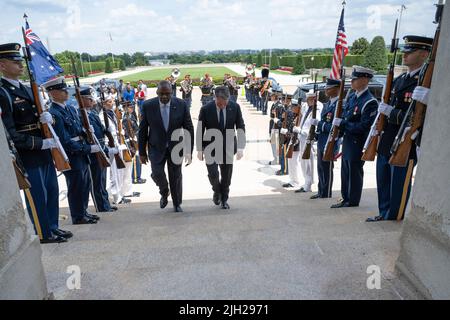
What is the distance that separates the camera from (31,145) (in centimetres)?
398

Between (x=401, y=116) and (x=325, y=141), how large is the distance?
2.16 meters

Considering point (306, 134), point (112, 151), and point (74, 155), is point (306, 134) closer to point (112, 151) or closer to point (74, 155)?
point (112, 151)

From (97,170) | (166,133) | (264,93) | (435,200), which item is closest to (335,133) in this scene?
(166,133)

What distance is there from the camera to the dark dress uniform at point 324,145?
6047mm

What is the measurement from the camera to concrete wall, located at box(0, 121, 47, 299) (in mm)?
2135

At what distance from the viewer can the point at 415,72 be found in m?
4.12

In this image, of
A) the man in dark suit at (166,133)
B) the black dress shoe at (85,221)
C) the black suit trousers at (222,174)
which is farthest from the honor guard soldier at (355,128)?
the black dress shoe at (85,221)

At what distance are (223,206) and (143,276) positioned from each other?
2903mm

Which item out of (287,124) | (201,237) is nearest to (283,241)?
(201,237)

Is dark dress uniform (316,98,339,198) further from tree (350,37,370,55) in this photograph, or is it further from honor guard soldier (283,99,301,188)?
tree (350,37,370,55)

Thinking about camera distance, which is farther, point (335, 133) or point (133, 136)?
point (133, 136)

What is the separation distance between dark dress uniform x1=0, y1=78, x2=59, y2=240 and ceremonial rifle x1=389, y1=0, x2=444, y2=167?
3667 millimetres

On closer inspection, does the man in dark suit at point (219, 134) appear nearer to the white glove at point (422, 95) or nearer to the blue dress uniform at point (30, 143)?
the blue dress uniform at point (30, 143)
